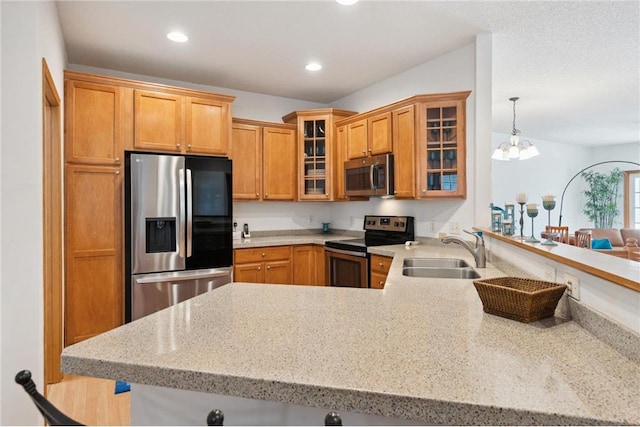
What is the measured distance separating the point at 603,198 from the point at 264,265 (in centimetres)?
761

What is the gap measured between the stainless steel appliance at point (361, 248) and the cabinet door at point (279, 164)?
33.6 inches

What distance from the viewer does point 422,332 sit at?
1124 mm

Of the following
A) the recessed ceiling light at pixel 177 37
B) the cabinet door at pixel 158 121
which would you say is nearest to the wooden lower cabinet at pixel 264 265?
the cabinet door at pixel 158 121

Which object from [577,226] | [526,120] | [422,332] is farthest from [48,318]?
[577,226]

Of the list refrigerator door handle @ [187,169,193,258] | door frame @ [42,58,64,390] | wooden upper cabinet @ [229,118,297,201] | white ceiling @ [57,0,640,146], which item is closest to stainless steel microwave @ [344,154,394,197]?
wooden upper cabinet @ [229,118,297,201]

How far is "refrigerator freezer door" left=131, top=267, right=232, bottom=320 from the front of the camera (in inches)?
124

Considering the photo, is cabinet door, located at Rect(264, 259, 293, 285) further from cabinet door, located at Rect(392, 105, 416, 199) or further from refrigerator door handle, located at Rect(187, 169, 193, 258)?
cabinet door, located at Rect(392, 105, 416, 199)

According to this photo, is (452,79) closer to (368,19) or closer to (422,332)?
(368,19)

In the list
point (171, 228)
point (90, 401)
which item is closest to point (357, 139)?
point (171, 228)

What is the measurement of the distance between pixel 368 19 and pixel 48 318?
2962 mm

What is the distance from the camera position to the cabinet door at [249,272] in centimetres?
374

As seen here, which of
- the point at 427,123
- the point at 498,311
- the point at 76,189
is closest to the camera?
the point at 498,311

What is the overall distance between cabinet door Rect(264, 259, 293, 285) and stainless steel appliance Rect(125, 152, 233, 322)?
56cm

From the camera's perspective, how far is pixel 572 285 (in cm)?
129
